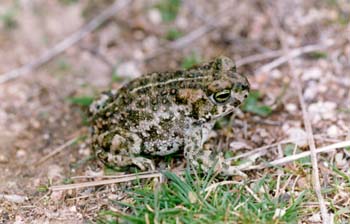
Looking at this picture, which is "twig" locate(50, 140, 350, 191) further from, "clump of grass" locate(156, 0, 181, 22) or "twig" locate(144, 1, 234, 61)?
"clump of grass" locate(156, 0, 181, 22)

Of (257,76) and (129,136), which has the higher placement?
(257,76)

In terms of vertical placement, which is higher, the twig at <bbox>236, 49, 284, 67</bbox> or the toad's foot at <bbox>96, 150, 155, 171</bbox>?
the twig at <bbox>236, 49, 284, 67</bbox>

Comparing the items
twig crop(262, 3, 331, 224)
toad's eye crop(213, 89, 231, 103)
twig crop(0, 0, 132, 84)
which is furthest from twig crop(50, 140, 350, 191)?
twig crop(0, 0, 132, 84)

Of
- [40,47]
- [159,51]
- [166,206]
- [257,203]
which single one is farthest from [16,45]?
[257,203]

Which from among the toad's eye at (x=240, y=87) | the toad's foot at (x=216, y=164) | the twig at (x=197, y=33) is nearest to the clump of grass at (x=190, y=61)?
the twig at (x=197, y=33)

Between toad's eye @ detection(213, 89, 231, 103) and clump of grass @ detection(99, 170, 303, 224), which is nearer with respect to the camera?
clump of grass @ detection(99, 170, 303, 224)

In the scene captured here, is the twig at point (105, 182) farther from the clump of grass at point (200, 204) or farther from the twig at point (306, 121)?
the twig at point (306, 121)

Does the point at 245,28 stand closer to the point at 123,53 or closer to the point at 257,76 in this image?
the point at 257,76
